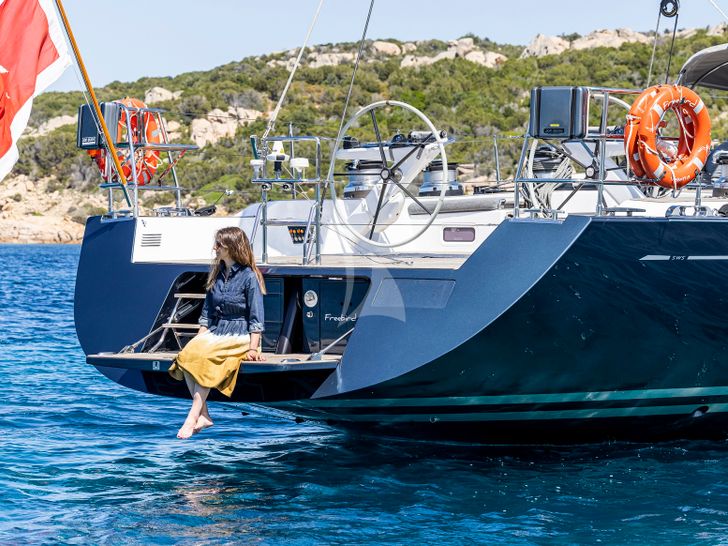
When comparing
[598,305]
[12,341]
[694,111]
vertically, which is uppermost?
[694,111]

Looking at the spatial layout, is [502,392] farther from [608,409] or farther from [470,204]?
[470,204]

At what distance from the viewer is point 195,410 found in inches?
263

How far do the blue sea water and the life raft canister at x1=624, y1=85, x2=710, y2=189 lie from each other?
2.02m

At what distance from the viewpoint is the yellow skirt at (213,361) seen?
6715 mm

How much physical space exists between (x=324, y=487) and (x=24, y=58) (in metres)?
3.62

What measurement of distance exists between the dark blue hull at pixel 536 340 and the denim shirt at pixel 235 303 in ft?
0.97

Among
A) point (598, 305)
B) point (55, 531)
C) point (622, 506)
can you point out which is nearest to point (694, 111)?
point (598, 305)

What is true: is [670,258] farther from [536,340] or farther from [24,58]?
[24,58]

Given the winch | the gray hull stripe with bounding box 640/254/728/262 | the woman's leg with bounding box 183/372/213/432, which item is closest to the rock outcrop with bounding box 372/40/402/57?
the winch

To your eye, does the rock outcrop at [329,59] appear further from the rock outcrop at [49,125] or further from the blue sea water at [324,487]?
the blue sea water at [324,487]

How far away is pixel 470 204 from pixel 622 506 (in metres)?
3.53

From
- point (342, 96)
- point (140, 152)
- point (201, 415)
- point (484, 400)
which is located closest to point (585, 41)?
point (342, 96)

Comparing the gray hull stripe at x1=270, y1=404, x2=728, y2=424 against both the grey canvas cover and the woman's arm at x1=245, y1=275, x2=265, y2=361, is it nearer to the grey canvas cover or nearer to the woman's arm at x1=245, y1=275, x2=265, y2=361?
the woman's arm at x1=245, y1=275, x2=265, y2=361

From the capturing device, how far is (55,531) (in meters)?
6.19
